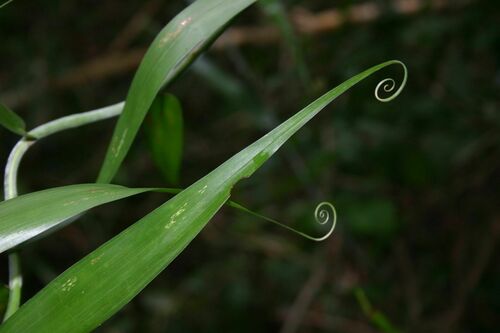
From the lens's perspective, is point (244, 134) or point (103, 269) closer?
point (103, 269)

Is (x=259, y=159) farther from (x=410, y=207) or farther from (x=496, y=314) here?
(x=496, y=314)

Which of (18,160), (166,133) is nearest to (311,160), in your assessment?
(166,133)

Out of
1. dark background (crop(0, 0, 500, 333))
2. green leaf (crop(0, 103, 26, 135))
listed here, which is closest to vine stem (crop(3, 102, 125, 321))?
green leaf (crop(0, 103, 26, 135))

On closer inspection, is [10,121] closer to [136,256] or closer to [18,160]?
[18,160]

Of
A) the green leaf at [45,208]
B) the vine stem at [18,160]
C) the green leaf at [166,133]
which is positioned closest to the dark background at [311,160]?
the green leaf at [166,133]

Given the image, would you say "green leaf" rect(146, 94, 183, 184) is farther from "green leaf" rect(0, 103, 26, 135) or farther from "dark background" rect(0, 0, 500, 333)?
"dark background" rect(0, 0, 500, 333)

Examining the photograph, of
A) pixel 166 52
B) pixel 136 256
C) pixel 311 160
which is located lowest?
pixel 136 256

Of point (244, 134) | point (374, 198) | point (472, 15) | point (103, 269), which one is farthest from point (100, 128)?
point (103, 269)
